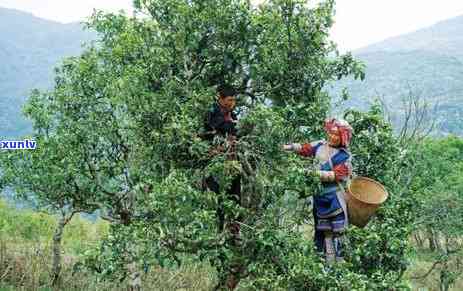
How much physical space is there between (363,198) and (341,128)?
31.9 inches

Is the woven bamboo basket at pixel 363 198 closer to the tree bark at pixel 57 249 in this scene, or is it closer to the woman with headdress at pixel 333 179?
the woman with headdress at pixel 333 179

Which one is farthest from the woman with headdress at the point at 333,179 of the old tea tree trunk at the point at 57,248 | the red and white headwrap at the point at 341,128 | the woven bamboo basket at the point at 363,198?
the old tea tree trunk at the point at 57,248

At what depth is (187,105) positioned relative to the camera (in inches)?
244

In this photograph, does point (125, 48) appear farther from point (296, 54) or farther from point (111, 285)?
point (111, 285)

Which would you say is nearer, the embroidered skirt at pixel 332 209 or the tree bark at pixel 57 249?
the embroidered skirt at pixel 332 209

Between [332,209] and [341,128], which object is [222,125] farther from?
[332,209]

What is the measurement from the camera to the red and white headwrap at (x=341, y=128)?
6.76 metres

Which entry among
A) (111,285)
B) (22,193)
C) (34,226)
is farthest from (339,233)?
(34,226)

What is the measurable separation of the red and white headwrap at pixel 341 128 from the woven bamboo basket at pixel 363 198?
1.49ft

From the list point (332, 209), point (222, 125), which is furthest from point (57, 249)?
point (332, 209)

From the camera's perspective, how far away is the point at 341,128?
6.78 m

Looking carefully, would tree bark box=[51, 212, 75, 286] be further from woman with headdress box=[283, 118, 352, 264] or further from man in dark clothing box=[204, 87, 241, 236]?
woman with headdress box=[283, 118, 352, 264]

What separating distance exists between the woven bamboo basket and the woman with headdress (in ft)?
0.36

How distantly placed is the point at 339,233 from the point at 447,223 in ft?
56.2
